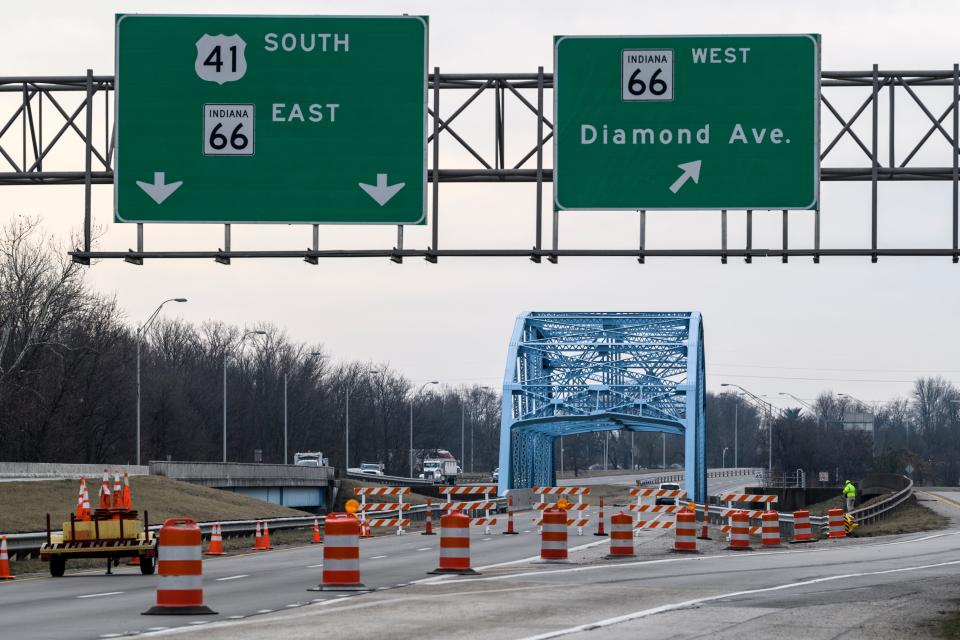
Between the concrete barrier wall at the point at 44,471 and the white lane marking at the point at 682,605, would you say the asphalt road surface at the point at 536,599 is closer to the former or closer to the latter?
the white lane marking at the point at 682,605

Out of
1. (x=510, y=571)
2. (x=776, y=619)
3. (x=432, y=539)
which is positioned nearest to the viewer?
(x=776, y=619)

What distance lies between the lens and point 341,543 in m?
20.7

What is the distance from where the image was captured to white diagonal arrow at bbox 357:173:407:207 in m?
23.6

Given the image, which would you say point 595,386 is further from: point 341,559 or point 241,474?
point 341,559

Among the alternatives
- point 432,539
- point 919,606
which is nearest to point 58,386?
point 432,539

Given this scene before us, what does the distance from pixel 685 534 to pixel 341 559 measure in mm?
12964

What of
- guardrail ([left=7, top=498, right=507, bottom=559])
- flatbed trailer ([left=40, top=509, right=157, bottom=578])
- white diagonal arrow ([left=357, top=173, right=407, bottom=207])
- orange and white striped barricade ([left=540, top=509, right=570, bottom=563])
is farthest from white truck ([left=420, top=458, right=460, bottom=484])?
white diagonal arrow ([left=357, top=173, right=407, bottom=207])

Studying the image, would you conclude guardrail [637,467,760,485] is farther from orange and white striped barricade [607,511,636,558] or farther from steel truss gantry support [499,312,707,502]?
orange and white striped barricade [607,511,636,558]

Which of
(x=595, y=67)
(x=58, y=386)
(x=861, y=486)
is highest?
(x=595, y=67)

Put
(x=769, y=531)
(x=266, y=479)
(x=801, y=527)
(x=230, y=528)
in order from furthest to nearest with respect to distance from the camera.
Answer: (x=266, y=479), (x=230, y=528), (x=801, y=527), (x=769, y=531)

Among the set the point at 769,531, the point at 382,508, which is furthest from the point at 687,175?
the point at 382,508

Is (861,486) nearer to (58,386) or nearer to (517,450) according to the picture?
Result: (517,450)

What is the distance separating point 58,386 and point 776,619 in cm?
7339

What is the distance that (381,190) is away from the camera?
2358cm
